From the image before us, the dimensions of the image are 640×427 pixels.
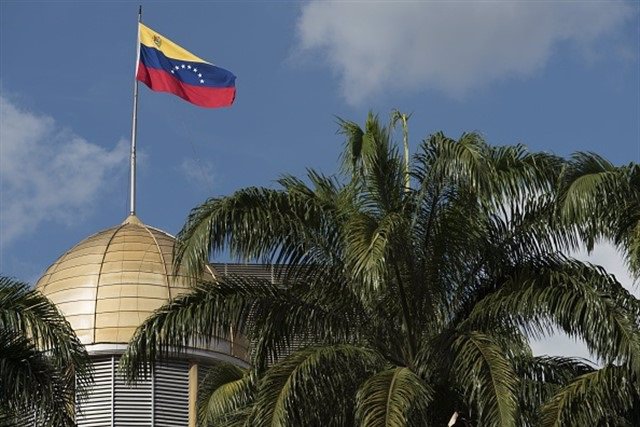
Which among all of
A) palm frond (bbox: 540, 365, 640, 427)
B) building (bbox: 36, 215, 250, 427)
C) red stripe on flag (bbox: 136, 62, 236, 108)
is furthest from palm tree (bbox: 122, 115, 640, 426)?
red stripe on flag (bbox: 136, 62, 236, 108)

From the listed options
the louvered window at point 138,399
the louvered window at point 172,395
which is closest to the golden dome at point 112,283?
the louvered window at point 138,399

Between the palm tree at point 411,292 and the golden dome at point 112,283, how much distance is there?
43.3ft

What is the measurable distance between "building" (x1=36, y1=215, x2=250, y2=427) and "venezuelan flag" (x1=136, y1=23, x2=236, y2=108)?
3571mm

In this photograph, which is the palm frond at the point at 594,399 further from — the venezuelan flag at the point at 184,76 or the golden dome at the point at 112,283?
the venezuelan flag at the point at 184,76

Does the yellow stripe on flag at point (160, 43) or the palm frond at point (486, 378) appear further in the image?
the yellow stripe on flag at point (160, 43)

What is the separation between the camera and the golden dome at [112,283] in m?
41.8

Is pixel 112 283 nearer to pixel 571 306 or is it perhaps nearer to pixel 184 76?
pixel 184 76

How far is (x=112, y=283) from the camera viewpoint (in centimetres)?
4241

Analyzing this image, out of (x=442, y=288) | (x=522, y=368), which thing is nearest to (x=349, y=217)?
(x=442, y=288)

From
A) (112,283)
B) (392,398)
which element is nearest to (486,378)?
(392,398)

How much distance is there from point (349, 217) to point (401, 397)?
341cm

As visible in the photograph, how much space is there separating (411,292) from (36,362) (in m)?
5.55

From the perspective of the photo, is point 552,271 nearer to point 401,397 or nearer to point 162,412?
point 401,397

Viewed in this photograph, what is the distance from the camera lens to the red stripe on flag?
44.4 meters
